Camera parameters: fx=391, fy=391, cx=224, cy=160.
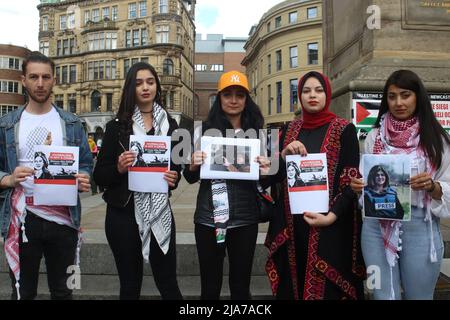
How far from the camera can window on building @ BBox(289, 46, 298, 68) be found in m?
Answer: 43.7

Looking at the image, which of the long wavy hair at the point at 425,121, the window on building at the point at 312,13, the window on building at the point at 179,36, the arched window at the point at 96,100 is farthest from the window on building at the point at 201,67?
the long wavy hair at the point at 425,121

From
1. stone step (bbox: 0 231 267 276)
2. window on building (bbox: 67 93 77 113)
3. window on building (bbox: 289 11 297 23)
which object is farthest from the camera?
window on building (bbox: 67 93 77 113)

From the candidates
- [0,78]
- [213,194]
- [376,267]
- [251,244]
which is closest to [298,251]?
[251,244]

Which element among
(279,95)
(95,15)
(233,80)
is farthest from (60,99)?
(233,80)

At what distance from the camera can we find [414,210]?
8.18 feet

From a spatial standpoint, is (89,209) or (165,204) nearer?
(165,204)

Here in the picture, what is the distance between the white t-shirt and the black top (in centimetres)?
35

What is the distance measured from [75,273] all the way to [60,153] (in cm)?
90

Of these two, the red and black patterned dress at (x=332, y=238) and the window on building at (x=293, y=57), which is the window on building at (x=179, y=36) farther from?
the red and black patterned dress at (x=332, y=238)

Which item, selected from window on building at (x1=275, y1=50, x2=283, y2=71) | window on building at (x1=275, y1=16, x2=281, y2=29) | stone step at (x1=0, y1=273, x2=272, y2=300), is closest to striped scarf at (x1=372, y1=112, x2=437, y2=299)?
stone step at (x1=0, y1=273, x2=272, y2=300)

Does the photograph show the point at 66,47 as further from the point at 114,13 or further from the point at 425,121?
the point at 425,121

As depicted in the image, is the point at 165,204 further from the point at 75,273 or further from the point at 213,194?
the point at 75,273

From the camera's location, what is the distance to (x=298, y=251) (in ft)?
8.95

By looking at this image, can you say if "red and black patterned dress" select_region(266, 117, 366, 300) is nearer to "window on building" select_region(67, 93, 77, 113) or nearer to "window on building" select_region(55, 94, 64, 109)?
"window on building" select_region(67, 93, 77, 113)
